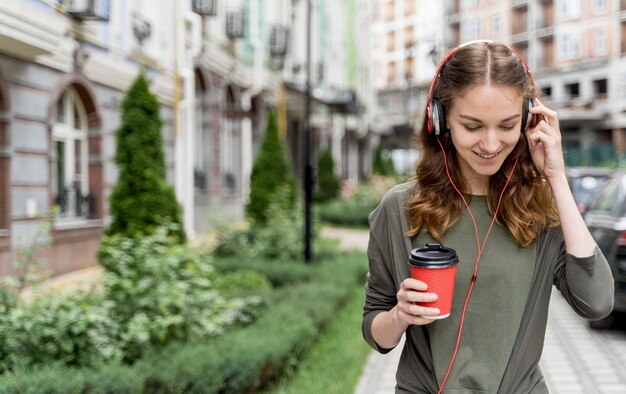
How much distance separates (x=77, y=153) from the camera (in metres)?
13.2

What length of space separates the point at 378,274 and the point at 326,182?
92.2ft

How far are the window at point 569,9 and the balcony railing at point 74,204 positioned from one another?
46.1 meters

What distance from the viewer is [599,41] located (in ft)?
166

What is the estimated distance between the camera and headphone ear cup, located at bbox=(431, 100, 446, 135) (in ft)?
6.89

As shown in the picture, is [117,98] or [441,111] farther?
[117,98]

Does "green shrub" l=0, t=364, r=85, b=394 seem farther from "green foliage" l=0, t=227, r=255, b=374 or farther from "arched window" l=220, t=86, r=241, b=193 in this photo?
"arched window" l=220, t=86, r=241, b=193

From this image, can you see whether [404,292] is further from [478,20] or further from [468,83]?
[478,20]

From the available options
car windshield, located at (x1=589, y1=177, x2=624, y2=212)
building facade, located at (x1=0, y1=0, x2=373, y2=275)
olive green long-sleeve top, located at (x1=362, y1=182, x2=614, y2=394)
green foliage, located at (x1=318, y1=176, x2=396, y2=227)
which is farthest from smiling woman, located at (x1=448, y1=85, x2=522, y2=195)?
green foliage, located at (x1=318, y1=176, x2=396, y2=227)

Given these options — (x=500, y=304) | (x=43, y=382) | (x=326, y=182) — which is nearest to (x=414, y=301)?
(x=500, y=304)

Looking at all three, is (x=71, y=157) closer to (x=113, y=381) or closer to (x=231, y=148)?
(x=113, y=381)

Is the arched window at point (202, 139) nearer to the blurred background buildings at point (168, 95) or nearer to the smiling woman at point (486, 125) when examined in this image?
the blurred background buildings at point (168, 95)

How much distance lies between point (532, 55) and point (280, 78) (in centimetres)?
3365

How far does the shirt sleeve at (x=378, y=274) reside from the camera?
2.15m

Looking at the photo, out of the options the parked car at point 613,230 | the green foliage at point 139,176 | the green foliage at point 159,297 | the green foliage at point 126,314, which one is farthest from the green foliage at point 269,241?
the green foliage at point 159,297
